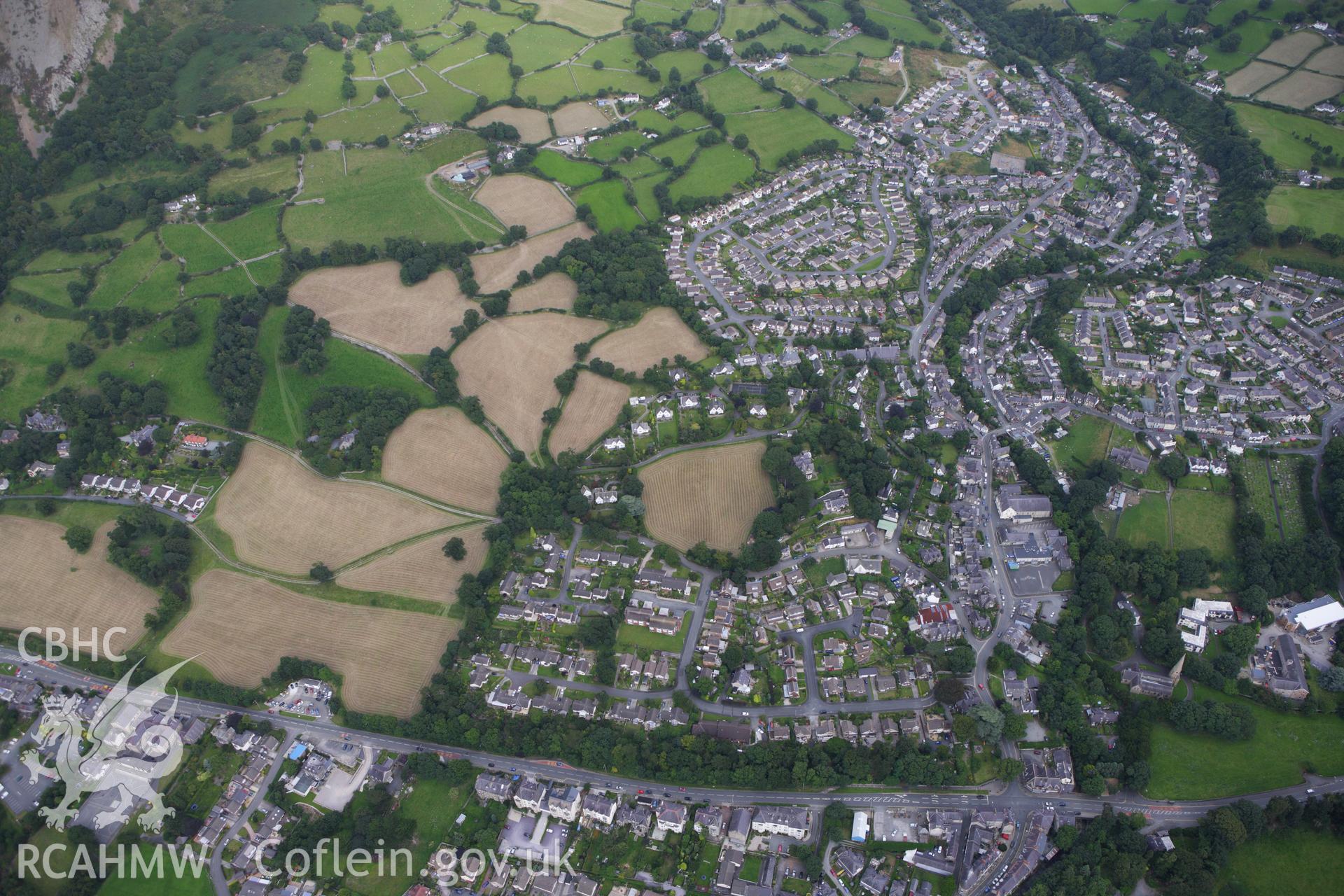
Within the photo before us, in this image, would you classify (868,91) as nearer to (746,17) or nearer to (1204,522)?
(746,17)

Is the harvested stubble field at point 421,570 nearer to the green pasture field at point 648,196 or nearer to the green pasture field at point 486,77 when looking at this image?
the green pasture field at point 648,196

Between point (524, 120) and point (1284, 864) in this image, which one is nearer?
point (1284, 864)

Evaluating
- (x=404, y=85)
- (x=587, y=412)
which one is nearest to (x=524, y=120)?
(x=404, y=85)

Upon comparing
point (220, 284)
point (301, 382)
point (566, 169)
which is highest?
point (566, 169)

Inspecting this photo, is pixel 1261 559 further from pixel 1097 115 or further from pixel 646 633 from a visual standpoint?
pixel 1097 115

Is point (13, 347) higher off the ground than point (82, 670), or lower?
higher

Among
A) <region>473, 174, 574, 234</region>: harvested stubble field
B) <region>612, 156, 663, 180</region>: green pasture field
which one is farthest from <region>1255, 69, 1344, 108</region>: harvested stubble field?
<region>473, 174, 574, 234</region>: harvested stubble field

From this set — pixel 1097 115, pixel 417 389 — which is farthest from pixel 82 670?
pixel 1097 115
